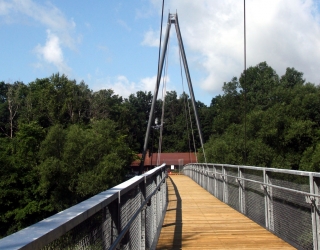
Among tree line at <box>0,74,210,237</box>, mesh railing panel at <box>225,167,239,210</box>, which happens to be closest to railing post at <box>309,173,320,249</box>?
mesh railing panel at <box>225,167,239,210</box>

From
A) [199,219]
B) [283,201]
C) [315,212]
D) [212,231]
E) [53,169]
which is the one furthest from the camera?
[53,169]

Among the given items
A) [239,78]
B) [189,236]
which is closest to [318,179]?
[189,236]

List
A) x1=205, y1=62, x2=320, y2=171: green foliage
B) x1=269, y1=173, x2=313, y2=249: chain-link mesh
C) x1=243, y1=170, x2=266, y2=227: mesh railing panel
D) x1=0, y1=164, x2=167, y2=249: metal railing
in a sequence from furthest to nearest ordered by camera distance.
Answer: x1=205, y1=62, x2=320, y2=171: green foliage → x1=243, y1=170, x2=266, y2=227: mesh railing panel → x1=269, y1=173, x2=313, y2=249: chain-link mesh → x1=0, y1=164, x2=167, y2=249: metal railing

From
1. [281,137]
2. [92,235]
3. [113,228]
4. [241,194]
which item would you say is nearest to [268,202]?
[241,194]

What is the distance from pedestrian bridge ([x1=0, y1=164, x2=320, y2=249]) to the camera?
2.01 metres

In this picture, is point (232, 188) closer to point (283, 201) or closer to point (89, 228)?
point (283, 201)

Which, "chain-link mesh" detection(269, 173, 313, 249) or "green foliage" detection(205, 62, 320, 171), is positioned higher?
"green foliage" detection(205, 62, 320, 171)

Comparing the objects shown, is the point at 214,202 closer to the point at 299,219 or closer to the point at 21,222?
the point at 299,219

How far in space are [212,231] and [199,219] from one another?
4.95ft

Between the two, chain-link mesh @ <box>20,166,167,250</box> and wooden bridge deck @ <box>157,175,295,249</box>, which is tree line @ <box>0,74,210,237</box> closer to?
wooden bridge deck @ <box>157,175,295,249</box>

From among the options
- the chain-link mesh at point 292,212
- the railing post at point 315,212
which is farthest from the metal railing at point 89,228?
the chain-link mesh at point 292,212

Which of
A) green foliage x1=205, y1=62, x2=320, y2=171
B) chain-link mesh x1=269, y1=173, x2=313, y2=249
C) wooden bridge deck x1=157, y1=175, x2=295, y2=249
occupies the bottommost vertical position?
wooden bridge deck x1=157, y1=175, x2=295, y2=249

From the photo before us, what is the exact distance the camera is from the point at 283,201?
6.64 metres

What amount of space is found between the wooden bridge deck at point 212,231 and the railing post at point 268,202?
14cm
